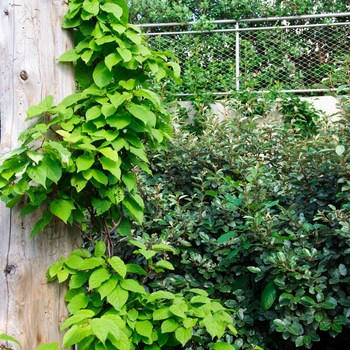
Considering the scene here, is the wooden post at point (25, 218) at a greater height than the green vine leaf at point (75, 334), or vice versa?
the wooden post at point (25, 218)

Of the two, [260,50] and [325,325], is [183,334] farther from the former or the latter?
[260,50]

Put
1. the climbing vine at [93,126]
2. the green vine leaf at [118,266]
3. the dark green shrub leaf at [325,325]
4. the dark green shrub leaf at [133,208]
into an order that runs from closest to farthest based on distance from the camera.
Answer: the climbing vine at [93,126], the green vine leaf at [118,266], the dark green shrub leaf at [133,208], the dark green shrub leaf at [325,325]

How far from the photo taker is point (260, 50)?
6.59 metres

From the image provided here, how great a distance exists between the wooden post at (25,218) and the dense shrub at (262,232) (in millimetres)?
821

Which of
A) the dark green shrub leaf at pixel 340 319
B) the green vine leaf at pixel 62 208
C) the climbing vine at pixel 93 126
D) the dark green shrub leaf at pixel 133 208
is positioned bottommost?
the dark green shrub leaf at pixel 340 319

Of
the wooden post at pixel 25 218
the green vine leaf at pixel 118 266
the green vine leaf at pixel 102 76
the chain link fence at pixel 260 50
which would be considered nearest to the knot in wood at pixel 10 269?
the wooden post at pixel 25 218

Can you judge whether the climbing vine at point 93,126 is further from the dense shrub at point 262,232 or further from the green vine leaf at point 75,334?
the dense shrub at point 262,232

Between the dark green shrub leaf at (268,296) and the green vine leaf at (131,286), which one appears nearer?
the green vine leaf at (131,286)

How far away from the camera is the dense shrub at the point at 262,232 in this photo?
8.18 feet

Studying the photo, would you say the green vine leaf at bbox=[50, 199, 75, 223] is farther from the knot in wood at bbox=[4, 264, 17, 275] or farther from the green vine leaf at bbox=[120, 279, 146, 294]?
the green vine leaf at bbox=[120, 279, 146, 294]

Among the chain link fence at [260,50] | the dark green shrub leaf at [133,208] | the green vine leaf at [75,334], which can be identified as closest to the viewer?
the green vine leaf at [75,334]

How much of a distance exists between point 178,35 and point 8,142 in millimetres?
5044

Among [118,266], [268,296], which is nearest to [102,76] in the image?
[118,266]

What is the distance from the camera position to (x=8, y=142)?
205 centimetres
